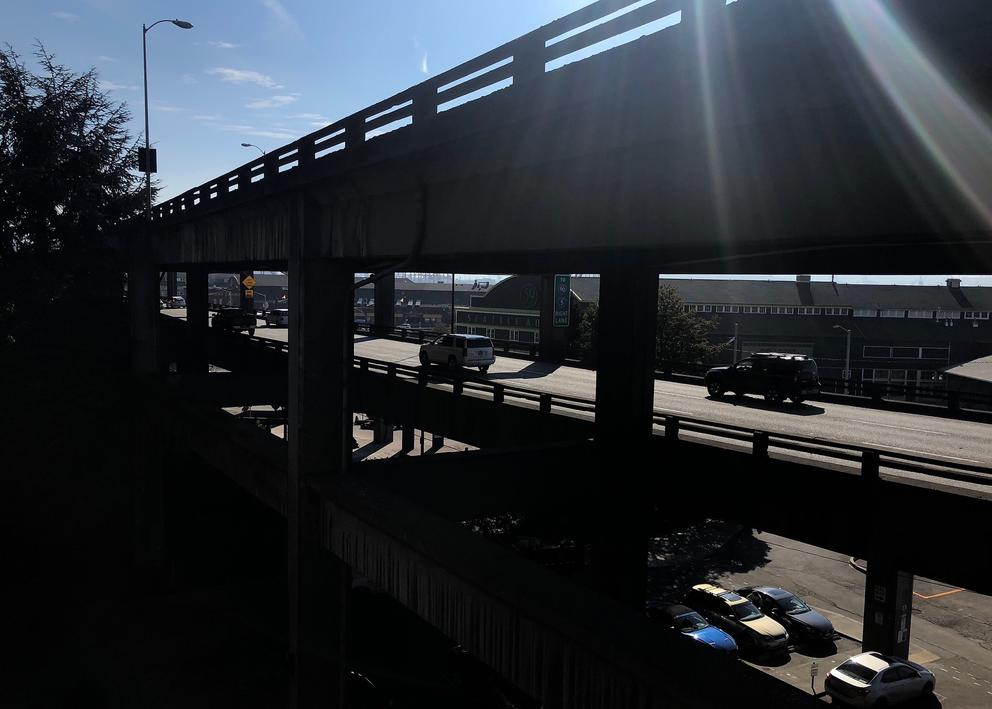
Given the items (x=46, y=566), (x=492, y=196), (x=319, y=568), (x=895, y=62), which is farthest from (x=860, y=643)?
(x=46, y=566)

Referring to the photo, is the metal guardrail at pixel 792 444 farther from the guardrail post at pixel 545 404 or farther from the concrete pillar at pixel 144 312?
the concrete pillar at pixel 144 312

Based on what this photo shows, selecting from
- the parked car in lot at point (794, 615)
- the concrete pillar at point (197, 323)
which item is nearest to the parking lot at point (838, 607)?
the parked car in lot at point (794, 615)

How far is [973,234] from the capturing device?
4.57 meters

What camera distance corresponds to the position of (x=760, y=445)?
1290 cm

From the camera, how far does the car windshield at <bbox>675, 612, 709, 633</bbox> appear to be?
21.8 m

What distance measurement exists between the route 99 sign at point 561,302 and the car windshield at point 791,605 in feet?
67.5

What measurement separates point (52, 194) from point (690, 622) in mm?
29052

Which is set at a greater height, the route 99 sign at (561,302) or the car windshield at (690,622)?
the route 99 sign at (561,302)

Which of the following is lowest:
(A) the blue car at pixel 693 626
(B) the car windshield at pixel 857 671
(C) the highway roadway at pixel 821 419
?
(A) the blue car at pixel 693 626

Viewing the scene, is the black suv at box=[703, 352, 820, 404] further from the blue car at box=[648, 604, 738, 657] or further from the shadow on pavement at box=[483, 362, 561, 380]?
the shadow on pavement at box=[483, 362, 561, 380]

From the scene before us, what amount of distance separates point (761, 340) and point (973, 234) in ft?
233

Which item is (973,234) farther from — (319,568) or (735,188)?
(319,568)

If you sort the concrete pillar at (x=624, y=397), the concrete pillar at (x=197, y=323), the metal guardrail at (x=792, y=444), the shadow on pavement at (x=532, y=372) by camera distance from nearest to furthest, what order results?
1. the metal guardrail at (x=792, y=444)
2. the concrete pillar at (x=624, y=397)
3. the shadow on pavement at (x=532, y=372)
4. the concrete pillar at (x=197, y=323)

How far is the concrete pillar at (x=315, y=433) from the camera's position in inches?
487
